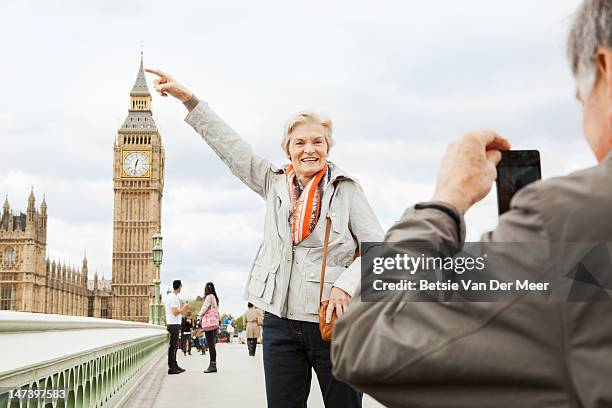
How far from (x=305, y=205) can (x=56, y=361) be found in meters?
1.16

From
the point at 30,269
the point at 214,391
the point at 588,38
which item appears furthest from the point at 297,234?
the point at 30,269

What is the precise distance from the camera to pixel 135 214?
72.8 meters

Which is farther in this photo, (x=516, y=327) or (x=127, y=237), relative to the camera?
(x=127, y=237)

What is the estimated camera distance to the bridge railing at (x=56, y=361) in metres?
2.27

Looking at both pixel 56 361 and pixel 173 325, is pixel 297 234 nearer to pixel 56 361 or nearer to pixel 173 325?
pixel 56 361

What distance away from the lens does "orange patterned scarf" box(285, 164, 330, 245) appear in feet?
8.41

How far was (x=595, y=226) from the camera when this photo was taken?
29.3 inches

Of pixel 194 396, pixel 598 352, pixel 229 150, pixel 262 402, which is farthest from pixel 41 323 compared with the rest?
pixel 194 396

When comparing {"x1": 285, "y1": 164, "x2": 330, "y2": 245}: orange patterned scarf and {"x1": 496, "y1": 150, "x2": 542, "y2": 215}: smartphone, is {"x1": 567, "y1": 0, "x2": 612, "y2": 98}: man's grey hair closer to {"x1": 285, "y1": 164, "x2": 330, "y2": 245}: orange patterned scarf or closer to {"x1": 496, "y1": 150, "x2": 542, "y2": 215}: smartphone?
{"x1": 496, "y1": 150, "x2": 542, "y2": 215}: smartphone

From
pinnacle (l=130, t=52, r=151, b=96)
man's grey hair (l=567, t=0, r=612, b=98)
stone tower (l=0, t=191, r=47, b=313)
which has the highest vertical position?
pinnacle (l=130, t=52, r=151, b=96)

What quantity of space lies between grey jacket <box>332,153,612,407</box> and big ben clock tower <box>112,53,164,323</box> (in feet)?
236

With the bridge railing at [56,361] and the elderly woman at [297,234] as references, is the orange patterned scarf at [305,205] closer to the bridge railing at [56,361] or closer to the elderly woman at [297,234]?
the elderly woman at [297,234]

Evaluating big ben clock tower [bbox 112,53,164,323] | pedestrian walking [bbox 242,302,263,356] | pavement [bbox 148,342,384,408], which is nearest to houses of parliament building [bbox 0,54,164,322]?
big ben clock tower [bbox 112,53,164,323]

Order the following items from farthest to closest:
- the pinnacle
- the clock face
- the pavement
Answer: the pinnacle
the clock face
the pavement
